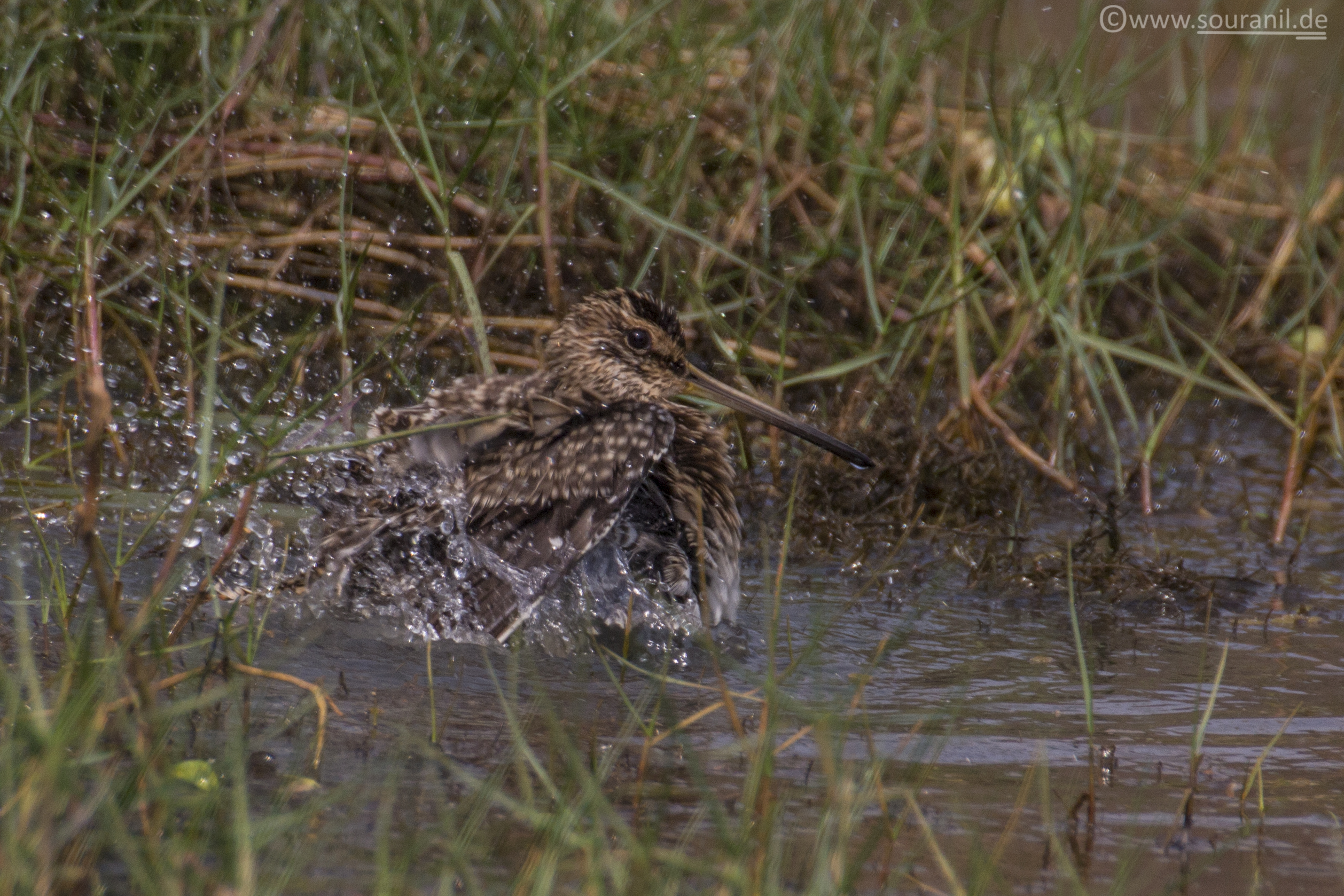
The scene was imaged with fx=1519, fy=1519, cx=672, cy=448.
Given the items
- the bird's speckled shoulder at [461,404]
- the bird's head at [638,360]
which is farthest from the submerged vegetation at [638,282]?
the bird's head at [638,360]

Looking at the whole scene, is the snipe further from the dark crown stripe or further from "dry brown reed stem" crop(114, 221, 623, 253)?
"dry brown reed stem" crop(114, 221, 623, 253)

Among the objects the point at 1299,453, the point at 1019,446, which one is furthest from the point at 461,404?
the point at 1299,453

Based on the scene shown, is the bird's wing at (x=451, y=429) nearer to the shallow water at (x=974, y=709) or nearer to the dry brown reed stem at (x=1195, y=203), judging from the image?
the shallow water at (x=974, y=709)

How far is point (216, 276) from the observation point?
17.3ft

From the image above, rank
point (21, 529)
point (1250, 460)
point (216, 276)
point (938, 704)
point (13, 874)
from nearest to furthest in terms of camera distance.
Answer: point (13, 874)
point (938, 704)
point (21, 529)
point (216, 276)
point (1250, 460)

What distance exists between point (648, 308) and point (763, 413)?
1.52 ft

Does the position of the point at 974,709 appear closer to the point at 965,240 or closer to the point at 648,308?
the point at 648,308

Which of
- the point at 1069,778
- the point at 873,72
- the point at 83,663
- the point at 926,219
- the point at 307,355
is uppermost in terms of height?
the point at 873,72

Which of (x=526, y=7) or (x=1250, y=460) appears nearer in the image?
(x=526, y=7)

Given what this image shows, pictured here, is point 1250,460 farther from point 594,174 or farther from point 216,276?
point 216,276

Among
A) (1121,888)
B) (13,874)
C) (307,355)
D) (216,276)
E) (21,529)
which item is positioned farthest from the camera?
(216,276)

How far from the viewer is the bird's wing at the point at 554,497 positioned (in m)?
3.78

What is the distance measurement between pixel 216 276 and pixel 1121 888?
3.98 meters

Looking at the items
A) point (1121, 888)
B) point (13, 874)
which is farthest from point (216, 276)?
point (1121, 888)
